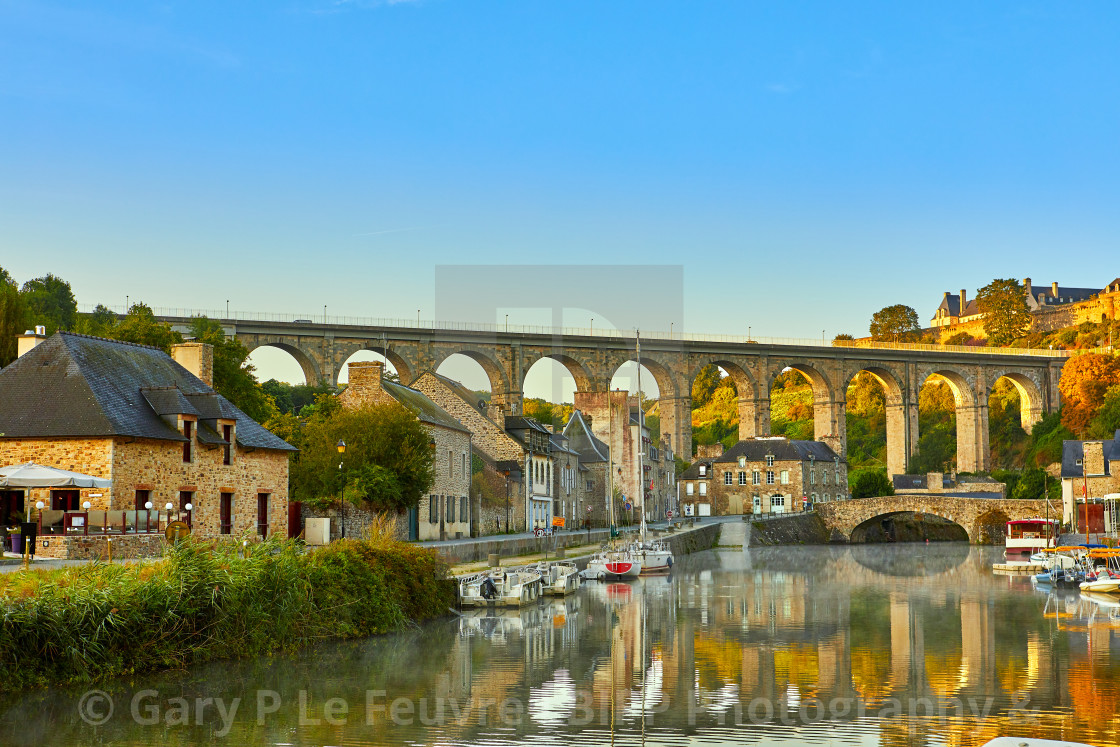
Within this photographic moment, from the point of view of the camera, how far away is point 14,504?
19.5 m

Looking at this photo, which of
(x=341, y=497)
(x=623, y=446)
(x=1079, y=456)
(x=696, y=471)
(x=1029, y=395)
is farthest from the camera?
(x=1029, y=395)

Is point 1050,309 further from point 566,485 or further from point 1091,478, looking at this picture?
point 566,485

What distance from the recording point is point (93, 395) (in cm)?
1970

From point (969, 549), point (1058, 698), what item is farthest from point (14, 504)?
point (969, 549)

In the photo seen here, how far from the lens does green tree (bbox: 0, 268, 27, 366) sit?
101ft

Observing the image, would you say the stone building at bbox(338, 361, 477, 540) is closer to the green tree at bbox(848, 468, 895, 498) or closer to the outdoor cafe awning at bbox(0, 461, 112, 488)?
the outdoor cafe awning at bbox(0, 461, 112, 488)

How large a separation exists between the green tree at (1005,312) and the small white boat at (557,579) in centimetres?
7134

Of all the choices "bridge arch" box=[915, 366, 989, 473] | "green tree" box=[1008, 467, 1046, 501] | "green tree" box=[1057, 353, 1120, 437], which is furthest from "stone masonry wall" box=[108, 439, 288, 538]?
"bridge arch" box=[915, 366, 989, 473]

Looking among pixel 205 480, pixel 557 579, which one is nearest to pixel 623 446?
pixel 557 579

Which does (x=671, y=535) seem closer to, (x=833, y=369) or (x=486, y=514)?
(x=486, y=514)

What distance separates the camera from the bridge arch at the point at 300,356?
182 feet

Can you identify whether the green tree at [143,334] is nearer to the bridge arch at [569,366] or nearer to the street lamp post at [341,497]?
the street lamp post at [341,497]

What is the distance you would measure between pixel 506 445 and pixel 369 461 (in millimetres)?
10646

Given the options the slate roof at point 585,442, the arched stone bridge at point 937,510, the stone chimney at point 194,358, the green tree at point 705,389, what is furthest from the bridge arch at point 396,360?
the green tree at point 705,389
